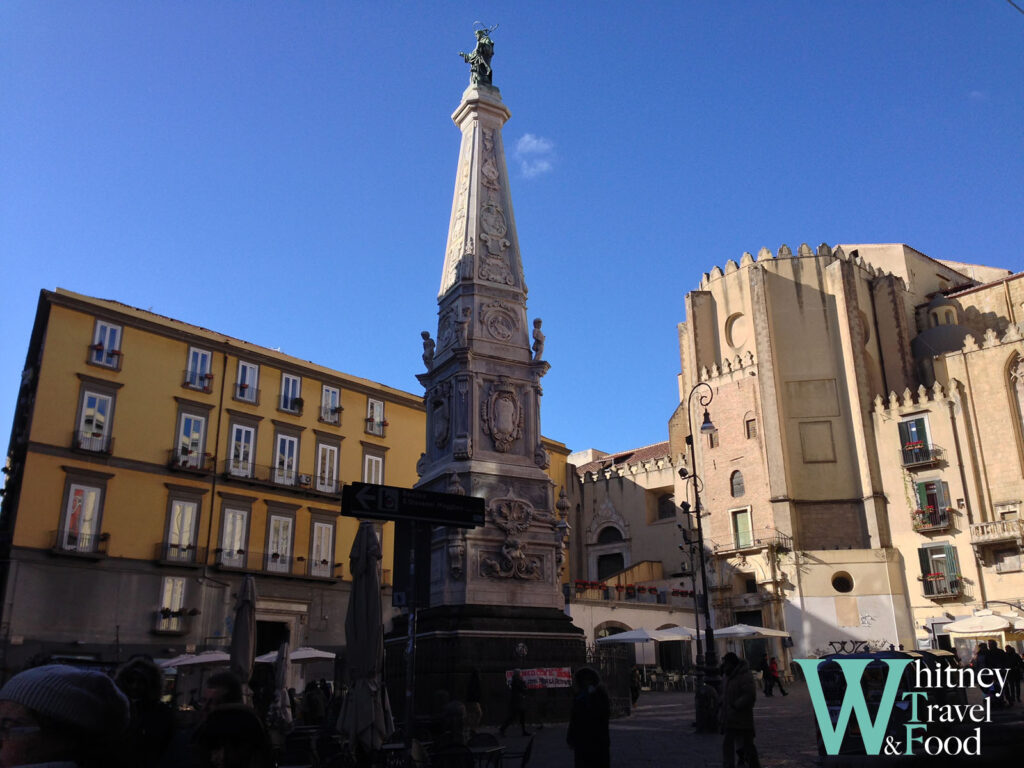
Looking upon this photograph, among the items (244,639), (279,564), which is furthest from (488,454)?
(279,564)

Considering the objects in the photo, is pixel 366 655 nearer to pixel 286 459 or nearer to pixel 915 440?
pixel 286 459

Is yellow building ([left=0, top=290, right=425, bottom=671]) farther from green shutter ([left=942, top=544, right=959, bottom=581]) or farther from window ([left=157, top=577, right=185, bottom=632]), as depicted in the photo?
green shutter ([left=942, top=544, right=959, bottom=581])

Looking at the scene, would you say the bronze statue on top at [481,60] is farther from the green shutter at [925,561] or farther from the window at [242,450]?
the green shutter at [925,561]

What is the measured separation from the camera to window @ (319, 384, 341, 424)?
118ft

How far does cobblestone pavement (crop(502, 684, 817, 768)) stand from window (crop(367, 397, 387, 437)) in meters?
21.6

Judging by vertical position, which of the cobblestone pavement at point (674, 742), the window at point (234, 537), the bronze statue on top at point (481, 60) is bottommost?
the cobblestone pavement at point (674, 742)

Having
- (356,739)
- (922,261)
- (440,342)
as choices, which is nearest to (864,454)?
(922,261)

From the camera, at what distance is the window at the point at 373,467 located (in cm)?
3659

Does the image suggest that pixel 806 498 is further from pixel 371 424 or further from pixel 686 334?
pixel 371 424

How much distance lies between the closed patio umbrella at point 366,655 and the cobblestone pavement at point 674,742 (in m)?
1.84

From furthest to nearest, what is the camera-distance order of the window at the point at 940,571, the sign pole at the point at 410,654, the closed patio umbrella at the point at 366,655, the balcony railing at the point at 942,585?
1. the window at the point at 940,571
2. the balcony railing at the point at 942,585
3. the closed patio umbrella at the point at 366,655
4. the sign pole at the point at 410,654

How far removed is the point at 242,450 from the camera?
32844 mm

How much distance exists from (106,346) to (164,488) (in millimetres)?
5529

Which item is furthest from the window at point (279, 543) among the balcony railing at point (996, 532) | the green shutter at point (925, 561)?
the balcony railing at point (996, 532)
